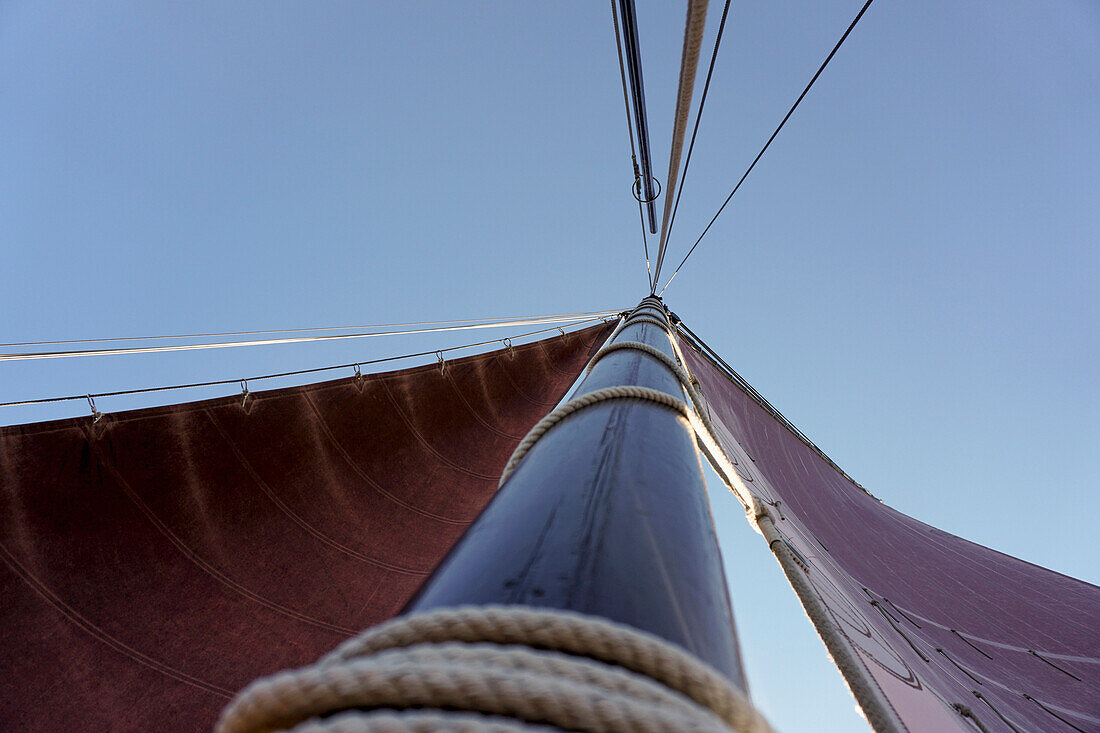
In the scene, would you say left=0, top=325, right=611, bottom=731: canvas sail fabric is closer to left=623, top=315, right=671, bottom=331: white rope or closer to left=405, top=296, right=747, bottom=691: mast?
left=623, top=315, right=671, bottom=331: white rope

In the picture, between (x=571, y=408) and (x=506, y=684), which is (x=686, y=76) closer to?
(x=571, y=408)

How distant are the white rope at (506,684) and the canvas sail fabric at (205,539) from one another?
337 centimetres

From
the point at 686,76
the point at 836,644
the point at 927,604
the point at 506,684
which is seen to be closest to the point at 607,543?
the point at 506,684

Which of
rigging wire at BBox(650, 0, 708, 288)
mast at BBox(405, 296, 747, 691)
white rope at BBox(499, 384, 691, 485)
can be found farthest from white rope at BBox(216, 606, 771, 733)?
rigging wire at BBox(650, 0, 708, 288)

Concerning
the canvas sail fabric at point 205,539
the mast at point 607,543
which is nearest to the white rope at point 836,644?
the mast at point 607,543

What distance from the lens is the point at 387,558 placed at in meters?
3.96

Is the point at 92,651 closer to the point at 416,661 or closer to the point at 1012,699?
the point at 416,661

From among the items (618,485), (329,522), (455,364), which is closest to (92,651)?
(329,522)

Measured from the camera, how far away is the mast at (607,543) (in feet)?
1.60

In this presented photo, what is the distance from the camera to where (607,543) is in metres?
0.55

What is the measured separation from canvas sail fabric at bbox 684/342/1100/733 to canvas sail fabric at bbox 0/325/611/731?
245cm

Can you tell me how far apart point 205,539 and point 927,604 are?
4.33 m

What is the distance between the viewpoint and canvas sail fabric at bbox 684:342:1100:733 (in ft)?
7.53

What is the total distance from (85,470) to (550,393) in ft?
14.2
